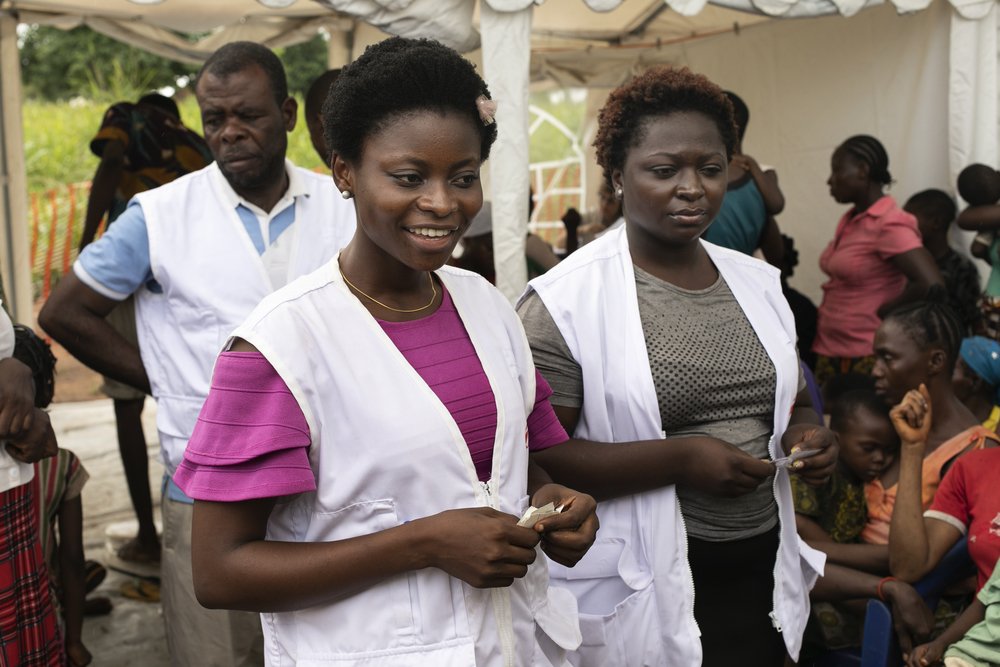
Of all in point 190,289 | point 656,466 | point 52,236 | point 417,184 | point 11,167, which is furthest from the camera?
point 52,236

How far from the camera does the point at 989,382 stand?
299cm

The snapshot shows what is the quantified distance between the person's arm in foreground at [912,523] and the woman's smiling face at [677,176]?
923 millimetres

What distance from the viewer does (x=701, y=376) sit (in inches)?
82.5

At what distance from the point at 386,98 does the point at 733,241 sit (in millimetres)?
2604

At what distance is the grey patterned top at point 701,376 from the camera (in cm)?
209

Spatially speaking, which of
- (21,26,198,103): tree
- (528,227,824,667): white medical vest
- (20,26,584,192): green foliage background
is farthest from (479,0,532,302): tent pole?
(21,26,198,103): tree

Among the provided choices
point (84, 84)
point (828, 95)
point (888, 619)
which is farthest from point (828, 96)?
point (84, 84)

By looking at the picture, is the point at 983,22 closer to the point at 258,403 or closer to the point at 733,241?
the point at 733,241

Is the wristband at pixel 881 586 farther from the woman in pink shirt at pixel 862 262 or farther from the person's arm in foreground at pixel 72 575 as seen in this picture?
the person's arm in foreground at pixel 72 575

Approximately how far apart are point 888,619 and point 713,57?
5.76 meters

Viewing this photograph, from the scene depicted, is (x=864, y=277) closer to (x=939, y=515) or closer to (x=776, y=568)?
(x=939, y=515)

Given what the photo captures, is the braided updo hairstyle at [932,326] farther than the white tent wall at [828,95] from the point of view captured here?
No

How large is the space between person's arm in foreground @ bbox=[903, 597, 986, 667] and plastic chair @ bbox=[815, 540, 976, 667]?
3.1 inches

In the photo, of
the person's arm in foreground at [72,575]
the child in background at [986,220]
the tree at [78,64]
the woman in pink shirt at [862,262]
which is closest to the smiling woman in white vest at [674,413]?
the person's arm in foreground at [72,575]
